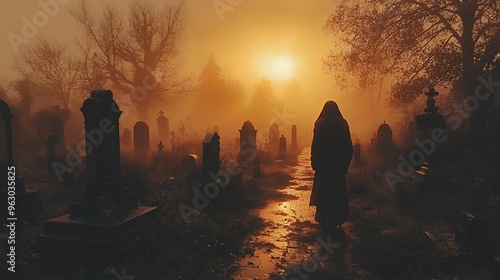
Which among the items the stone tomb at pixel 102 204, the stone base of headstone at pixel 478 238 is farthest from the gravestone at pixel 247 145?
the stone base of headstone at pixel 478 238

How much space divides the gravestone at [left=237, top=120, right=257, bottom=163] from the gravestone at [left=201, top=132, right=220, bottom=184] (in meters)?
7.03

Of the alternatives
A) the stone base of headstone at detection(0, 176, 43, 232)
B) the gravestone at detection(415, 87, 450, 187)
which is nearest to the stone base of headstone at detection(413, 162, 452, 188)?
the gravestone at detection(415, 87, 450, 187)

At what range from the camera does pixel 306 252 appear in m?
6.24

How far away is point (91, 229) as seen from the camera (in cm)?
559

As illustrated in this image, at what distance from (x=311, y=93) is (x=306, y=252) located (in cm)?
8641

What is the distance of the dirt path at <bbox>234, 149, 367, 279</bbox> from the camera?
5359mm

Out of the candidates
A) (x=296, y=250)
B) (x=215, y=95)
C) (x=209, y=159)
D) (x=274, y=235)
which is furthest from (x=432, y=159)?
(x=215, y=95)

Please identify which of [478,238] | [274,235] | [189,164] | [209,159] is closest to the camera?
[478,238]

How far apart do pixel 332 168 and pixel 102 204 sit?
445 centimetres

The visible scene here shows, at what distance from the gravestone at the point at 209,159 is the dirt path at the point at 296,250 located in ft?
6.53

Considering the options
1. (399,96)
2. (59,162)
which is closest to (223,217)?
(59,162)

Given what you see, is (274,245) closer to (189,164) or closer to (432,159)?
(432,159)

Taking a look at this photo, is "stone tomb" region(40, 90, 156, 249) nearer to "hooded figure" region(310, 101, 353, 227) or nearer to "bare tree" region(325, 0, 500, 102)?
"hooded figure" region(310, 101, 353, 227)

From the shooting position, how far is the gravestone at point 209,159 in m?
10.4
